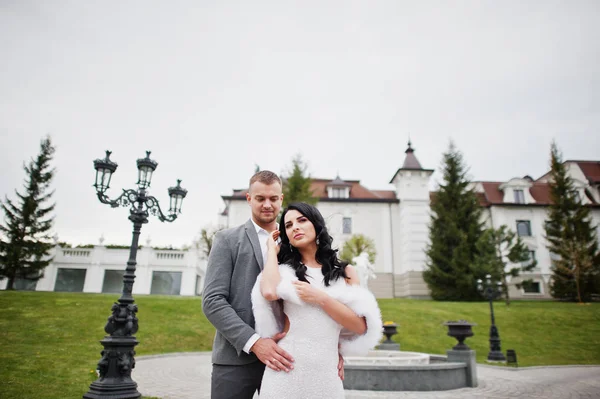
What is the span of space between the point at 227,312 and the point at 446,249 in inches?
1251

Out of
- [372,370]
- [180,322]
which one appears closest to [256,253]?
[372,370]

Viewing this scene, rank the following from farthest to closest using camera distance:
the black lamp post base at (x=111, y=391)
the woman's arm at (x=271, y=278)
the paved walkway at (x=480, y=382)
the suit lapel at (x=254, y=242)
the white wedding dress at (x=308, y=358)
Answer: the paved walkway at (x=480, y=382)
the black lamp post base at (x=111, y=391)
the suit lapel at (x=254, y=242)
the woman's arm at (x=271, y=278)
the white wedding dress at (x=308, y=358)

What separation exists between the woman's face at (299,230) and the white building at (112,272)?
2634 centimetres

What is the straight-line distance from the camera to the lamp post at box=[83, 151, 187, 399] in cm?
584

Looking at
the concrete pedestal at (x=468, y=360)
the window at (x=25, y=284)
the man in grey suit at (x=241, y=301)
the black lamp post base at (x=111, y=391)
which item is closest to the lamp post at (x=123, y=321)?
the black lamp post base at (x=111, y=391)

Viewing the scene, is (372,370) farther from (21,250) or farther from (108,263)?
(21,250)

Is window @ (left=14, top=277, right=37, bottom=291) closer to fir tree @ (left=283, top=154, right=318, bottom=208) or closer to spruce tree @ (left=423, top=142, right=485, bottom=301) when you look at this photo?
fir tree @ (left=283, top=154, right=318, bottom=208)

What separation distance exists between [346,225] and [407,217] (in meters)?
5.97

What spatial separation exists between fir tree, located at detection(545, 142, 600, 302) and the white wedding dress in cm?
3475

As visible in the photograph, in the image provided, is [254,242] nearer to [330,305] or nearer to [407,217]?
[330,305]

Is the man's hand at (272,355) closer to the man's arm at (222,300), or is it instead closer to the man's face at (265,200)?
the man's arm at (222,300)

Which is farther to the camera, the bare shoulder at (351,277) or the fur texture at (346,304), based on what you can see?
the bare shoulder at (351,277)

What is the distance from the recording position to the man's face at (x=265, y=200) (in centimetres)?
253

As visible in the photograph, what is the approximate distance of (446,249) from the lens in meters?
30.8
